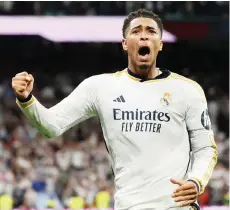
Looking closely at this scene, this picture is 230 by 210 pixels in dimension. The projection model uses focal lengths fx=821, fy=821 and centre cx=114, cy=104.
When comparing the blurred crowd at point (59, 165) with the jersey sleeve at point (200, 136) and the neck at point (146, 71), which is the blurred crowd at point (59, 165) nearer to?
the neck at point (146, 71)

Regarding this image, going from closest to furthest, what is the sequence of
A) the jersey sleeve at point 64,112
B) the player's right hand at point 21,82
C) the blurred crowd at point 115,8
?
1. the player's right hand at point 21,82
2. the jersey sleeve at point 64,112
3. the blurred crowd at point 115,8

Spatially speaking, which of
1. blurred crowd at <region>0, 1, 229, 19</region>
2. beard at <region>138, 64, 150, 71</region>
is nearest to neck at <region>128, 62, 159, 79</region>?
beard at <region>138, 64, 150, 71</region>

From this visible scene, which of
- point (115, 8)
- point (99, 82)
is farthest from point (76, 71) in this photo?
point (99, 82)

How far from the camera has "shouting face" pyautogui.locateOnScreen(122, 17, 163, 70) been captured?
473 cm

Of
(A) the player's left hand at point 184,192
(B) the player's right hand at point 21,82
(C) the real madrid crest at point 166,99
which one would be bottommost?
(A) the player's left hand at point 184,192

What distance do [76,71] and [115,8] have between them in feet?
7.58

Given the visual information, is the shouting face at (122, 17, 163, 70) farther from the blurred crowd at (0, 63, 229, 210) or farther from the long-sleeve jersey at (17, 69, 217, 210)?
the blurred crowd at (0, 63, 229, 210)

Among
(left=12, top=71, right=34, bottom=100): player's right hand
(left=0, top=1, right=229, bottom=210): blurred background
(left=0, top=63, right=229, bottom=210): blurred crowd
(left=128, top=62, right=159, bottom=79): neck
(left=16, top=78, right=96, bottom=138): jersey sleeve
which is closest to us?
(left=12, top=71, right=34, bottom=100): player's right hand

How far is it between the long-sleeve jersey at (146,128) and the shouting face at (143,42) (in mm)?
110

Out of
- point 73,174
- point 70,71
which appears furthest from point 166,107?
→ point 70,71

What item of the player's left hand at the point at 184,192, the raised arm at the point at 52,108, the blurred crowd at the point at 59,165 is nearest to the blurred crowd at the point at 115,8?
the blurred crowd at the point at 59,165

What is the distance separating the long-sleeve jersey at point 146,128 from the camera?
4566mm

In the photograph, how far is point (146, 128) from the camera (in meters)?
4.63

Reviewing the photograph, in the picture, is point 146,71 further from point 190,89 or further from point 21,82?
point 21,82
